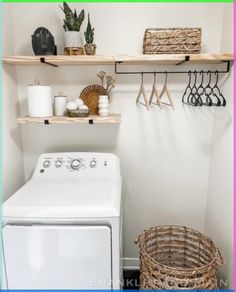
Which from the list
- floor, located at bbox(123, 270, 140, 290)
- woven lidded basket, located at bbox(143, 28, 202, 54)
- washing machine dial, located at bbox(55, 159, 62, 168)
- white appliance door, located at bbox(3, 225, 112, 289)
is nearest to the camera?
white appliance door, located at bbox(3, 225, 112, 289)

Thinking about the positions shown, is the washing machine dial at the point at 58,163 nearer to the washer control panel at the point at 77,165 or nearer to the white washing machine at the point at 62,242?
the washer control panel at the point at 77,165

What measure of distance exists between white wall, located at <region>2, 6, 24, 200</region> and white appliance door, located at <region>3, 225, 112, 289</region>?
20.4 inches

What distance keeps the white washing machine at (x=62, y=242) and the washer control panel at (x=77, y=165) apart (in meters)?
0.37

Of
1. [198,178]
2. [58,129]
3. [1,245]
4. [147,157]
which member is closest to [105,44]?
[58,129]

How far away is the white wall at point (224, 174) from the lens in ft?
4.97

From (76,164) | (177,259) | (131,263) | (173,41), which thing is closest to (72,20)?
(173,41)

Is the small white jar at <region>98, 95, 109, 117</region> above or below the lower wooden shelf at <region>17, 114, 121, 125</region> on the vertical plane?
above

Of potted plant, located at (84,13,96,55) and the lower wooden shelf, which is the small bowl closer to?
the lower wooden shelf

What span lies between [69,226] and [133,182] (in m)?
0.87

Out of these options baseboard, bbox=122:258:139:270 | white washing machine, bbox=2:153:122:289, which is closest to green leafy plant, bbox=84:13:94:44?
white washing machine, bbox=2:153:122:289

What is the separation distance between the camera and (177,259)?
6.00 ft

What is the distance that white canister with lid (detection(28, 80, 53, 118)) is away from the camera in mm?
1576

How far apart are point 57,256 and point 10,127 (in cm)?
99

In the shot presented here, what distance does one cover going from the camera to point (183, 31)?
4.93 feet
